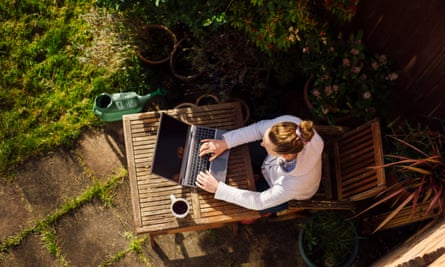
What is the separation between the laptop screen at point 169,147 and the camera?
295 centimetres

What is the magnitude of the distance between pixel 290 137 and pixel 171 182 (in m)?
0.93

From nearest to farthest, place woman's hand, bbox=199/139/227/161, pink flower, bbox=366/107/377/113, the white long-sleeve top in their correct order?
the white long-sleeve top → woman's hand, bbox=199/139/227/161 → pink flower, bbox=366/107/377/113

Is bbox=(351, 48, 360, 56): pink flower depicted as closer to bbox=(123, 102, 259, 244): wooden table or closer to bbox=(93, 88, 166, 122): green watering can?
bbox=(123, 102, 259, 244): wooden table

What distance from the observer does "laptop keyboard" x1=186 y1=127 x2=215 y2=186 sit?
2.97m

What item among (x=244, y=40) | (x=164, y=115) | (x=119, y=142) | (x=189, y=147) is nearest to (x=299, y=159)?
(x=189, y=147)

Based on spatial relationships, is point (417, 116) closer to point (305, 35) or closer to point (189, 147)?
point (305, 35)

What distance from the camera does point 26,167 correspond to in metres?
4.03

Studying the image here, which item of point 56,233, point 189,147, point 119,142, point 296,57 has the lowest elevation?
point 56,233

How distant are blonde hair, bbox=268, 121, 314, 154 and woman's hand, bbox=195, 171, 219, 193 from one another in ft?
1.68

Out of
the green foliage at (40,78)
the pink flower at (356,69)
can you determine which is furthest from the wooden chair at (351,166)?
the green foliage at (40,78)

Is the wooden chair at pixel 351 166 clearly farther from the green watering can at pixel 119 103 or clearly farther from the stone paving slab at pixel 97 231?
the green watering can at pixel 119 103

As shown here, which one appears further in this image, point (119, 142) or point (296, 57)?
point (119, 142)

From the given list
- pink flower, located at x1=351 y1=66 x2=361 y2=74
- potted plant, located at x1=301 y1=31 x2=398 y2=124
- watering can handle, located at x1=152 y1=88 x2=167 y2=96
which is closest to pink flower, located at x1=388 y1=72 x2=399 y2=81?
potted plant, located at x1=301 y1=31 x2=398 y2=124

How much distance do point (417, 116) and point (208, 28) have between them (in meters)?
1.84
